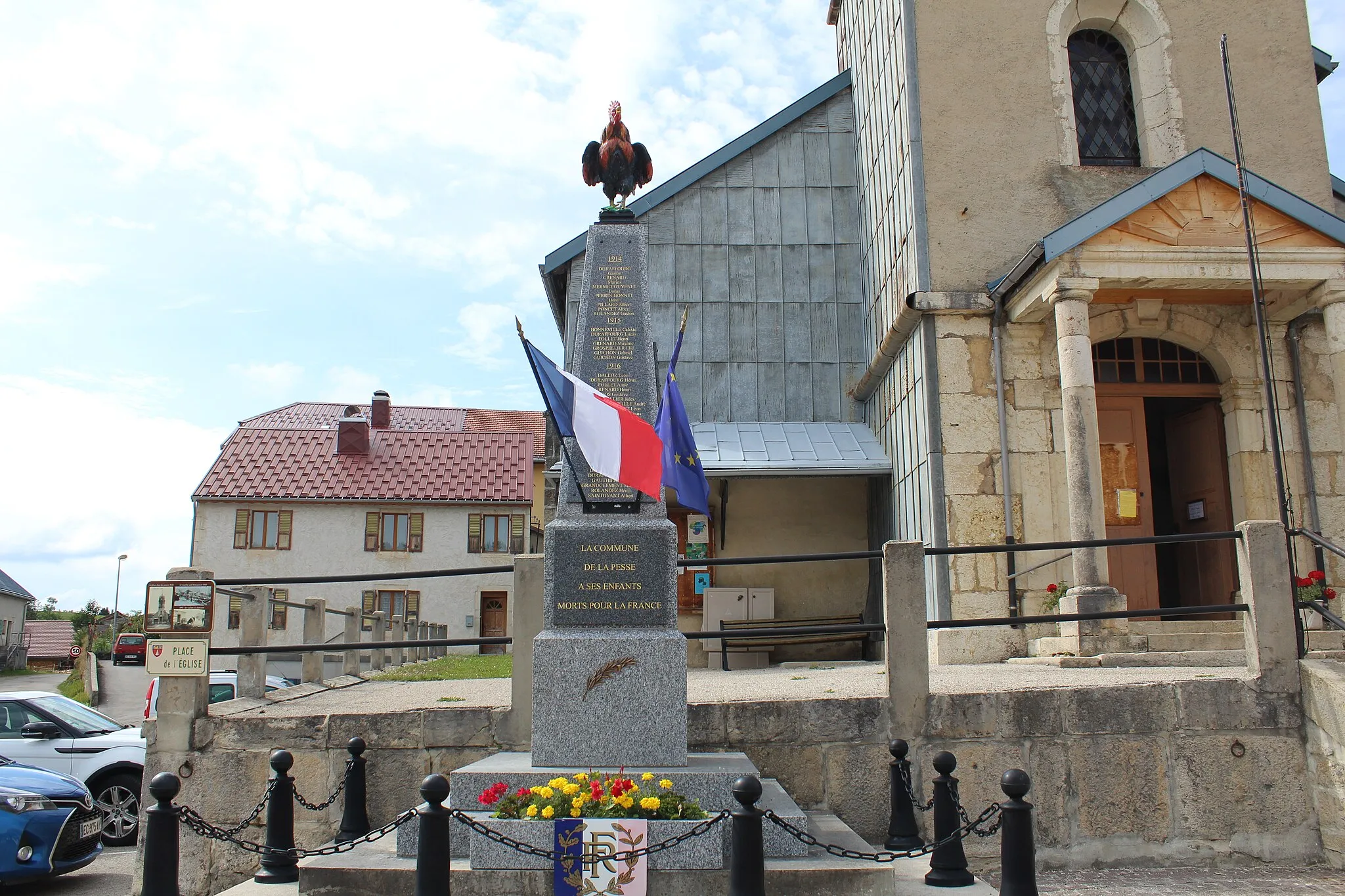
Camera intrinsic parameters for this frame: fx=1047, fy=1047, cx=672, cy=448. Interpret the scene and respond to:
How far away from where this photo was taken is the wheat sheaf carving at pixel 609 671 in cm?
607

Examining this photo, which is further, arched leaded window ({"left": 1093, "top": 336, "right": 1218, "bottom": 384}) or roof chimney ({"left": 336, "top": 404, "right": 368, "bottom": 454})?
roof chimney ({"left": 336, "top": 404, "right": 368, "bottom": 454})

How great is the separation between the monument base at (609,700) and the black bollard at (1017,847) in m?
2.05

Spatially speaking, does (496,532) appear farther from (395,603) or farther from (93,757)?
(93,757)

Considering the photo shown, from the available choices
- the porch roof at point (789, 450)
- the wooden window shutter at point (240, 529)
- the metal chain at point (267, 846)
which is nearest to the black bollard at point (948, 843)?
the metal chain at point (267, 846)

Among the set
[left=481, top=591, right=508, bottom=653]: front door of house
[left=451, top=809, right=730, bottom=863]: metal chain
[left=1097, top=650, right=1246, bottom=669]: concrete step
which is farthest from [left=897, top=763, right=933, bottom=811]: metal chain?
[left=481, top=591, right=508, bottom=653]: front door of house

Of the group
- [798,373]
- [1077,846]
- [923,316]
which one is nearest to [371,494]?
[798,373]

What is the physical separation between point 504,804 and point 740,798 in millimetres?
1493

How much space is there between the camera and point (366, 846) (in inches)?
223

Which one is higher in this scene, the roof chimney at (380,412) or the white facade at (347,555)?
the roof chimney at (380,412)

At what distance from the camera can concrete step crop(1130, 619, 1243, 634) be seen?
10.3 metres

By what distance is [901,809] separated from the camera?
20.6ft

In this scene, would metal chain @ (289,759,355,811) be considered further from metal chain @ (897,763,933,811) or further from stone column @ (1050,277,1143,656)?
stone column @ (1050,277,1143,656)

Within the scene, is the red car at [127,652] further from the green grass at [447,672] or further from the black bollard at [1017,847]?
the black bollard at [1017,847]

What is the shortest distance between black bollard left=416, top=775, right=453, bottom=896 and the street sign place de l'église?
10.5 feet
